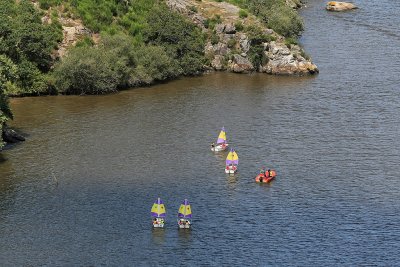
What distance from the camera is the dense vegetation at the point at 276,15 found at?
14800cm

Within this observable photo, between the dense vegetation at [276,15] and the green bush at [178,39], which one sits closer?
the green bush at [178,39]

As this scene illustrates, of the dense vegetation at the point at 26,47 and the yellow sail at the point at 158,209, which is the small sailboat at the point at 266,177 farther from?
the dense vegetation at the point at 26,47

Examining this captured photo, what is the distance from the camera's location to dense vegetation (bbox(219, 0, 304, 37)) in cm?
14800

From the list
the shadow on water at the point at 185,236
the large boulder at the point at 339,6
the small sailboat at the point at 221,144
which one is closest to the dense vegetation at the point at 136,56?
the small sailboat at the point at 221,144

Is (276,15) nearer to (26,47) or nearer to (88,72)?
(88,72)

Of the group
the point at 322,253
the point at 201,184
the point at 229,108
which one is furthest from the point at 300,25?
the point at 322,253

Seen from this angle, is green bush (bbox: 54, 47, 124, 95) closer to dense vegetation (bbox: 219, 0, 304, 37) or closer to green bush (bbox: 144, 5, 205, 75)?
Result: green bush (bbox: 144, 5, 205, 75)

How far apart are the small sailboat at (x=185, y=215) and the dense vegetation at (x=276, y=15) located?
72107mm

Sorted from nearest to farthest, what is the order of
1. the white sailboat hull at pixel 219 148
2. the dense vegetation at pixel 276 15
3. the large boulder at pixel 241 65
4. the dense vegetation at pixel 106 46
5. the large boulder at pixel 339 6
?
1. the white sailboat hull at pixel 219 148
2. the dense vegetation at pixel 106 46
3. the large boulder at pixel 241 65
4. the dense vegetation at pixel 276 15
5. the large boulder at pixel 339 6

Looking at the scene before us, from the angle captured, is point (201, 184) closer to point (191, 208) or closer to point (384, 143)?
point (191, 208)

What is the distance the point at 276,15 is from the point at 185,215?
252 ft

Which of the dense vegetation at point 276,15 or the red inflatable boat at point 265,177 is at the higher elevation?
the dense vegetation at point 276,15

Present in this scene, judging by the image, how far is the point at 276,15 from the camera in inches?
5906

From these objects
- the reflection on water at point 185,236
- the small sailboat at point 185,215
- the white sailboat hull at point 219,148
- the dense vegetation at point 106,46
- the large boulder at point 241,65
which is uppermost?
the dense vegetation at point 106,46
